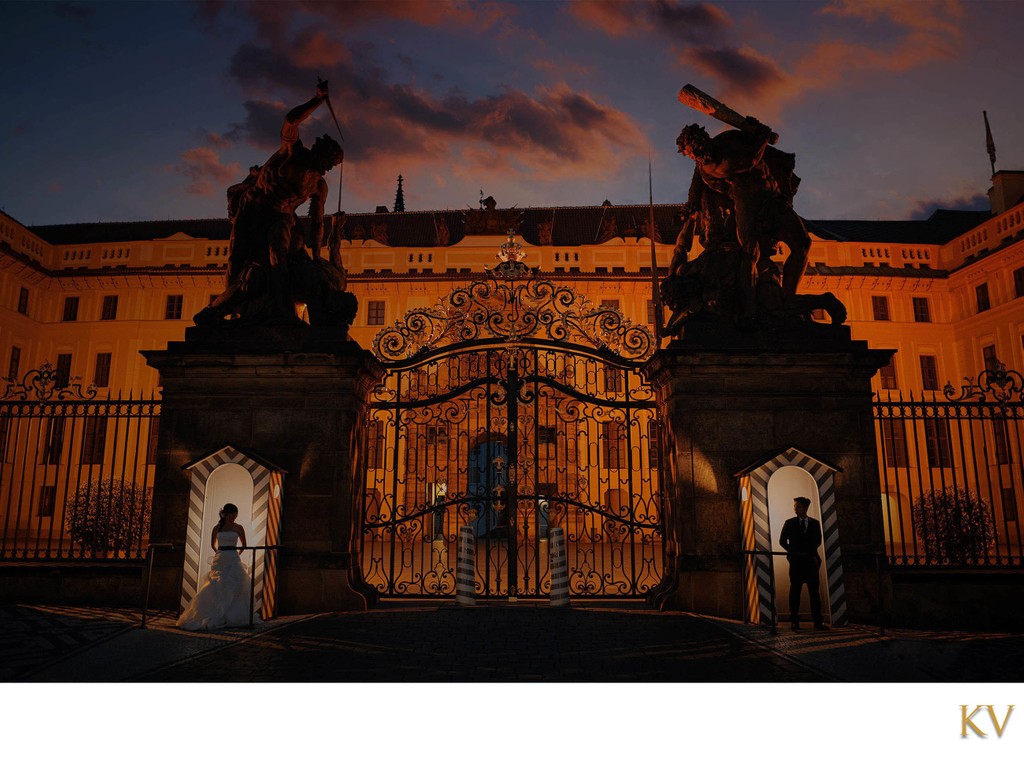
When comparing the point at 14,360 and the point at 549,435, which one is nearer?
the point at 549,435

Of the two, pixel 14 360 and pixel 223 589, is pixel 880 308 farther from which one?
pixel 14 360

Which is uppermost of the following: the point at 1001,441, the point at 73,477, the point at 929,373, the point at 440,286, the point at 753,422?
the point at 440,286

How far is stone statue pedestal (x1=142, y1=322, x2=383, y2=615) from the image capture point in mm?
9320

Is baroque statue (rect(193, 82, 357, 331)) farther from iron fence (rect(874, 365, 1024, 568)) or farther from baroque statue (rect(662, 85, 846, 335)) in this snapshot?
iron fence (rect(874, 365, 1024, 568))

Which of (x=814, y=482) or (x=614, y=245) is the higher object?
(x=614, y=245)

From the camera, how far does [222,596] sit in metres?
8.31

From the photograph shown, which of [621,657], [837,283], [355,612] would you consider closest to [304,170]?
[355,612]

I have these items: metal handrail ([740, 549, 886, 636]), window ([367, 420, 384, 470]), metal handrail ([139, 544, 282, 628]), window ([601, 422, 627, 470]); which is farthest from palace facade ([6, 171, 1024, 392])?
metal handrail ([139, 544, 282, 628])

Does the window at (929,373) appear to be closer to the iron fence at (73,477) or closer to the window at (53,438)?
the iron fence at (73,477)

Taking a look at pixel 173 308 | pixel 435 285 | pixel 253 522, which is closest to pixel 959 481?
pixel 435 285

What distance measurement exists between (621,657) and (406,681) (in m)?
2.06

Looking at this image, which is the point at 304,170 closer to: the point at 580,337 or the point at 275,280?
the point at 275,280

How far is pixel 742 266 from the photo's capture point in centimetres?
983

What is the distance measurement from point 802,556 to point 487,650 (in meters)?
3.84
